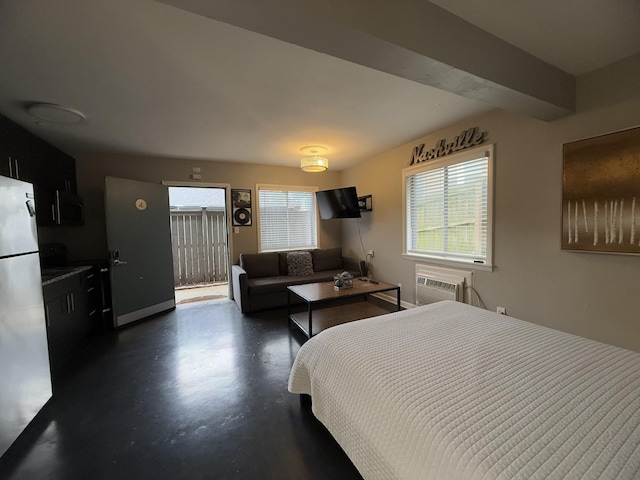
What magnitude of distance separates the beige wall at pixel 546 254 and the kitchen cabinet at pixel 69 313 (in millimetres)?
4243

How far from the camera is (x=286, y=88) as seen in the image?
6.86 feet

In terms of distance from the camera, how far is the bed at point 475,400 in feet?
2.60

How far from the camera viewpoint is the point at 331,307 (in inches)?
148

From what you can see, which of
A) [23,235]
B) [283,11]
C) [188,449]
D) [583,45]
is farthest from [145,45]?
[583,45]

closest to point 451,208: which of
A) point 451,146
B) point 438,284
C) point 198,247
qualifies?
point 451,146

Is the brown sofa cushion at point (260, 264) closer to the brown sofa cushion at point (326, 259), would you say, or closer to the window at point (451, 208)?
the brown sofa cushion at point (326, 259)

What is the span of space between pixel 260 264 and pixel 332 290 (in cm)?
171

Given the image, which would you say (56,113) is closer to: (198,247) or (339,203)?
(339,203)

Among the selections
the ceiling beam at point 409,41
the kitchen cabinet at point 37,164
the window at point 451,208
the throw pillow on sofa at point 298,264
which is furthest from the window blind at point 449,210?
the kitchen cabinet at point 37,164

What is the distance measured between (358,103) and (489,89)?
1.07m

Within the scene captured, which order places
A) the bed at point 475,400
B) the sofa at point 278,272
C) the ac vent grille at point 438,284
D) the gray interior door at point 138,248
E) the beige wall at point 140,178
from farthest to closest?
1. the sofa at point 278,272
2. the beige wall at point 140,178
3. the gray interior door at point 138,248
4. the ac vent grille at point 438,284
5. the bed at point 475,400

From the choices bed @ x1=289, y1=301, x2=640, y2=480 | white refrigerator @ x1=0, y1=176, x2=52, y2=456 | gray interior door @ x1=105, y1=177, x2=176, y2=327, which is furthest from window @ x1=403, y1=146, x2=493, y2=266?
white refrigerator @ x1=0, y1=176, x2=52, y2=456

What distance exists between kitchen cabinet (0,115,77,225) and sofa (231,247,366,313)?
2336mm

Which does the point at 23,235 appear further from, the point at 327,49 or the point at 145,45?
the point at 327,49
